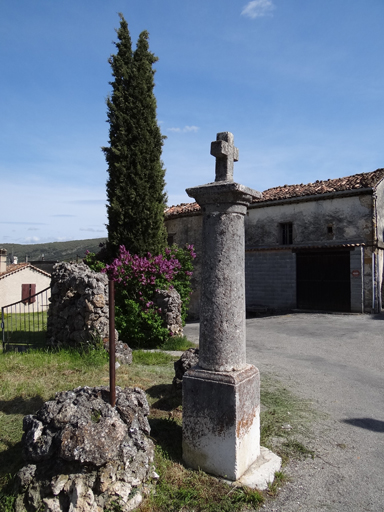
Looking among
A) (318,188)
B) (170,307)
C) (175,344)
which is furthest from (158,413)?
(318,188)

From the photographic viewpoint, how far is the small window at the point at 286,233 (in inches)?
685

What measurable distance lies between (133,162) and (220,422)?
10469 millimetres

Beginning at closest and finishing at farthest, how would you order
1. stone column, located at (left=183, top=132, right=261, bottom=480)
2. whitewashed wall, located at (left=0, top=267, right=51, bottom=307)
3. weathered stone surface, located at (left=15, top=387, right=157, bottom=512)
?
weathered stone surface, located at (left=15, top=387, right=157, bottom=512)
stone column, located at (left=183, top=132, right=261, bottom=480)
whitewashed wall, located at (left=0, top=267, right=51, bottom=307)

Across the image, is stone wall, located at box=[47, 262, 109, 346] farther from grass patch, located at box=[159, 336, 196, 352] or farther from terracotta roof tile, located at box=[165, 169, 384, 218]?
terracotta roof tile, located at box=[165, 169, 384, 218]

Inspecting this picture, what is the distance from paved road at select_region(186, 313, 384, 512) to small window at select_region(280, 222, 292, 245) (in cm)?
582

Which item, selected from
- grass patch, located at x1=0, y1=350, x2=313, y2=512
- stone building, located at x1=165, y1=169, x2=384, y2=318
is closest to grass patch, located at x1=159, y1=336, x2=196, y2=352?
grass patch, located at x1=0, y1=350, x2=313, y2=512

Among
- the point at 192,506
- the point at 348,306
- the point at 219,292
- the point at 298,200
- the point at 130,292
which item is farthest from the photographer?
the point at 298,200

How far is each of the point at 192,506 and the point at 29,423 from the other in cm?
150

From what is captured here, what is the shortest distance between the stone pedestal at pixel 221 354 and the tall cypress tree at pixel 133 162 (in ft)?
29.4

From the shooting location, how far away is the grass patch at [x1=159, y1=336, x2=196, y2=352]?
8.97 m

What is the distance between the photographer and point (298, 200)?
54.7ft

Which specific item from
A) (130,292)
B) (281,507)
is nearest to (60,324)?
(130,292)

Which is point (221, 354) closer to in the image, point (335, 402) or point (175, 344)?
point (335, 402)

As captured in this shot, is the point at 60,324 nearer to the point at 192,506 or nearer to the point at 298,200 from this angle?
the point at 192,506
